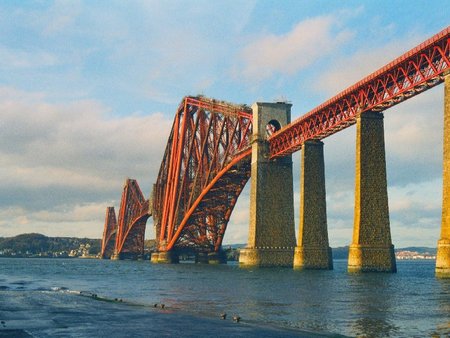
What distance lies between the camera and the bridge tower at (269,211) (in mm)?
83812

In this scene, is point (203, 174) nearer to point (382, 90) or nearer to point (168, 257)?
point (168, 257)

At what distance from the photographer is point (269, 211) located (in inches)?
3344

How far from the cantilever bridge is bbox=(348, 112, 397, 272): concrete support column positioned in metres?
0.10

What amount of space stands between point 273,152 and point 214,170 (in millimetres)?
27047

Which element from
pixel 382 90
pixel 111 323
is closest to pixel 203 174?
pixel 382 90

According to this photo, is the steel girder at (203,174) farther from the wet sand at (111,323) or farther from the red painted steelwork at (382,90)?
the wet sand at (111,323)

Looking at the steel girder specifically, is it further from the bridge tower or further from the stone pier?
the bridge tower

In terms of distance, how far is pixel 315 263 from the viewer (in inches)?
2864

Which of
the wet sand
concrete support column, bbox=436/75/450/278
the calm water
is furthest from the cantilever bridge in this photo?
the wet sand

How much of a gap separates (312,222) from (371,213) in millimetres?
14395

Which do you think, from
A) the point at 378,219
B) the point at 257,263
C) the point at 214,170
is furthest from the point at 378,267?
the point at 214,170

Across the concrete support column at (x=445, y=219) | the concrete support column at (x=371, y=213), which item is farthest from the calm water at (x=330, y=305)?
the concrete support column at (x=371, y=213)

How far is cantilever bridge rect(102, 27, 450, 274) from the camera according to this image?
190ft

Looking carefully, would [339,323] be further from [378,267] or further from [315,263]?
[315,263]
